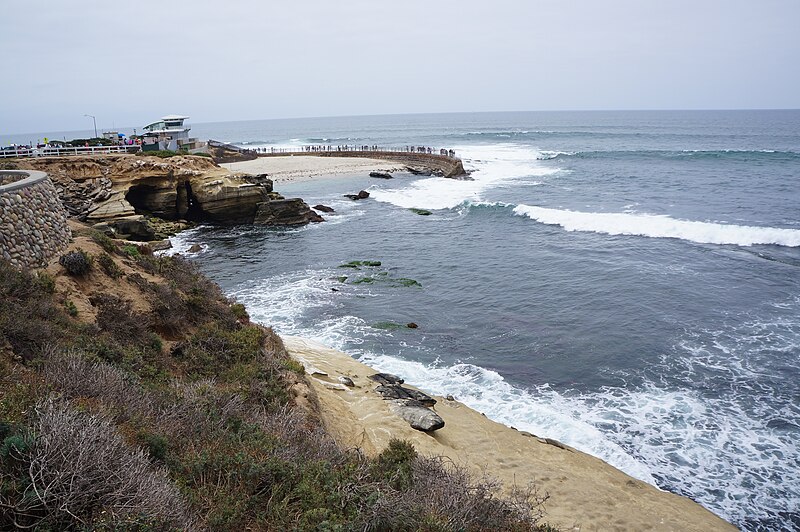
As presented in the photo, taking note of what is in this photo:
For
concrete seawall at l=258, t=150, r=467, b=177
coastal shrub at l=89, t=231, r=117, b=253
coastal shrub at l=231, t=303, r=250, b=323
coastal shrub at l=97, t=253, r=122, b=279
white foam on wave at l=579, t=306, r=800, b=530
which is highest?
concrete seawall at l=258, t=150, r=467, b=177

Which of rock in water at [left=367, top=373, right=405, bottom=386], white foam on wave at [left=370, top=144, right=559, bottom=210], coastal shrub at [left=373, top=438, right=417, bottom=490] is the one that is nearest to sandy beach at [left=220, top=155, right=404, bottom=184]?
white foam on wave at [left=370, top=144, right=559, bottom=210]

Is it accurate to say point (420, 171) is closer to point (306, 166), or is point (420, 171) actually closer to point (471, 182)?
point (471, 182)

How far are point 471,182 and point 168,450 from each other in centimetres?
5382

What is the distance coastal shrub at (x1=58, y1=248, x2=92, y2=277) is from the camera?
41.0 feet

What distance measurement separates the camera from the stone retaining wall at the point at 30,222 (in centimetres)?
1165

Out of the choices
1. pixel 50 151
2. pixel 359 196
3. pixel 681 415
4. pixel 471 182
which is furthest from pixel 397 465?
pixel 471 182

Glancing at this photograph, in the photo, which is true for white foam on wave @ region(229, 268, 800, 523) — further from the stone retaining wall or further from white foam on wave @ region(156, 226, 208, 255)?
white foam on wave @ region(156, 226, 208, 255)

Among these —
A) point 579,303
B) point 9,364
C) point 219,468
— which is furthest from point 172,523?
point 579,303

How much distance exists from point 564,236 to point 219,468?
1175 inches

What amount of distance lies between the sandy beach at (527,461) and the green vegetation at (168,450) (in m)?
1.90

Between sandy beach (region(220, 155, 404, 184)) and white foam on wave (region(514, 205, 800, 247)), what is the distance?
33.6 metres

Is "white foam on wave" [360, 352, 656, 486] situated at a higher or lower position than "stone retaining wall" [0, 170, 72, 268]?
lower

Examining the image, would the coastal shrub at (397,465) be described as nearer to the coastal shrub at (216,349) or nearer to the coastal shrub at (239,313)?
the coastal shrub at (216,349)

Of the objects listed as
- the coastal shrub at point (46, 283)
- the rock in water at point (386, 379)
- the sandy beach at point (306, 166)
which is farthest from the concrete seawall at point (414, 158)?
the coastal shrub at point (46, 283)
